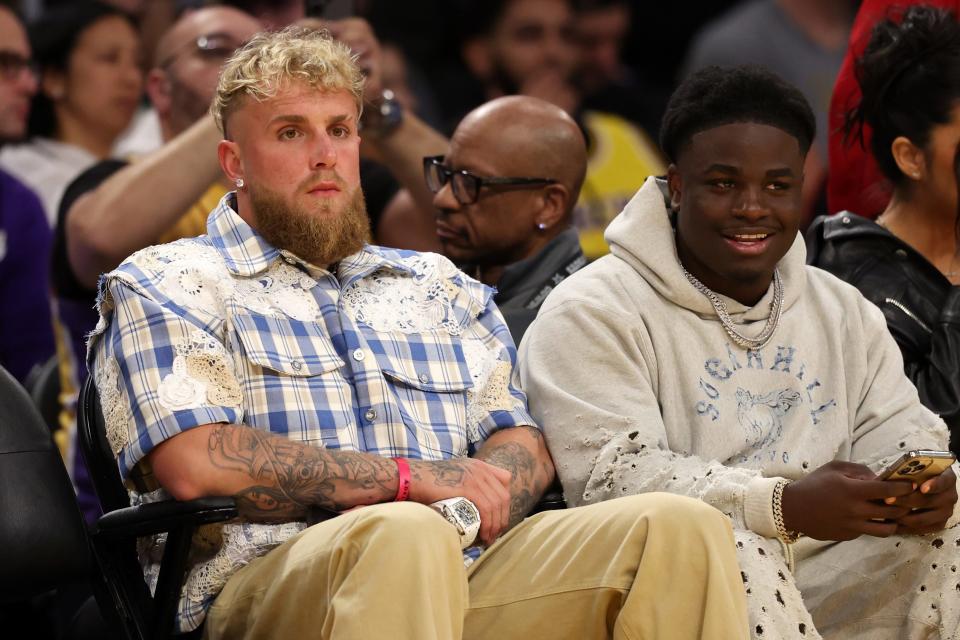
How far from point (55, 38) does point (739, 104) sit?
323cm

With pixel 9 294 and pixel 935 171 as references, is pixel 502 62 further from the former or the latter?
pixel 935 171

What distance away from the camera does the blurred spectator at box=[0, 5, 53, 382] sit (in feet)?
15.7

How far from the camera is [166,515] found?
245 cm

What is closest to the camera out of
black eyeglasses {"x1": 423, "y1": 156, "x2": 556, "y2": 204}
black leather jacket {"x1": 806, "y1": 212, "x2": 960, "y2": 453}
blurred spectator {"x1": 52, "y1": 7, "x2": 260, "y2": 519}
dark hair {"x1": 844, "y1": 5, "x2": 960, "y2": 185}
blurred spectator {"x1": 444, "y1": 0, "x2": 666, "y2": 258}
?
black leather jacket {"x1": 806, "y1": 212, "x2": 960, "y2": 453}

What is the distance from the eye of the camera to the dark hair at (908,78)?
3629 mm

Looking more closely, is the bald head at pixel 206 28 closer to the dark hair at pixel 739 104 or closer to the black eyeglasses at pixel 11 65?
the black eyeglasses at pixel 11 65

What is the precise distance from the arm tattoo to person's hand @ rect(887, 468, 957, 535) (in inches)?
36.6

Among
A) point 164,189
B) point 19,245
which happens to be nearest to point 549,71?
point 19,245

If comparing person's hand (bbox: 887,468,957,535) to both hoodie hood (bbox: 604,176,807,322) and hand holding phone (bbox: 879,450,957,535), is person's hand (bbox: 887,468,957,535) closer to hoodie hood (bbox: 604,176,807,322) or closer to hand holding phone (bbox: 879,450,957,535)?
hand holding phone (bbox: 879,450,957,535)

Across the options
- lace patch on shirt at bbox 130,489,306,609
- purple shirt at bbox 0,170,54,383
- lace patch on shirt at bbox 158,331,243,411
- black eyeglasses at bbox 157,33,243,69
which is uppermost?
black eyeglasses at bbox 157,33,243,69

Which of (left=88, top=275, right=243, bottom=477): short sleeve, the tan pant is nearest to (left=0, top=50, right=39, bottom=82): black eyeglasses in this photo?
(left=88, top=275, right=243, bottom=477): short sleeve

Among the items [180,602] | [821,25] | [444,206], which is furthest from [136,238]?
[821,25]

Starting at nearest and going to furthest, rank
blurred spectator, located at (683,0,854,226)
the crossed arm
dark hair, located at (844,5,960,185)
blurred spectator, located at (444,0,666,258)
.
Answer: the crossed arm < dark hair, located at (844,5,960,185) < blurred spectator, located at (444,0,666,258) < blurred spectator, located at (683,0,854,226)

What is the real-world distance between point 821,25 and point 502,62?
1296 mm
